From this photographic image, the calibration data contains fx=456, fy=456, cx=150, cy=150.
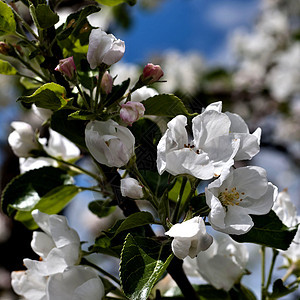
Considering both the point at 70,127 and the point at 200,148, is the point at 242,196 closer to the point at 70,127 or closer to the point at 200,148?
the point at 200,148

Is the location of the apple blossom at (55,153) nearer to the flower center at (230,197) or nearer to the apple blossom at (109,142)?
the apple blossom at (109,142)

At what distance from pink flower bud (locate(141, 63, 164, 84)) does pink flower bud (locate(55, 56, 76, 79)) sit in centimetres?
13

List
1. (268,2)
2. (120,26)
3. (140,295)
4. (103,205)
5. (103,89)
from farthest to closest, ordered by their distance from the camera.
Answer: (268,2) → (120,26) → (103,205) → (103,89) → (140,295)

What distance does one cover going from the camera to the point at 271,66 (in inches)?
200

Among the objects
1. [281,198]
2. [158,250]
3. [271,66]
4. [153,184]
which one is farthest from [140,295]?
[271,66]

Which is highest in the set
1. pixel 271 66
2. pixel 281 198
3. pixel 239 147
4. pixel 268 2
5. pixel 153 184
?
pixel 239 147

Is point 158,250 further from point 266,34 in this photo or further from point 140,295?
point 266,34

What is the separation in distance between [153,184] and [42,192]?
27 cm

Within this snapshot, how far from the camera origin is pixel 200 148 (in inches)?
29.2

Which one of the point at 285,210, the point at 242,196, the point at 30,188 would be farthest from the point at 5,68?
the point at 285,210

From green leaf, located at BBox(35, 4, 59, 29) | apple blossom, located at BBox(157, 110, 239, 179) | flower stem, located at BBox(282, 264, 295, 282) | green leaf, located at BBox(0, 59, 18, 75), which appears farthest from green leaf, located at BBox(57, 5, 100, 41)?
flower stem, located at BBox(282, 264, 295, 282)

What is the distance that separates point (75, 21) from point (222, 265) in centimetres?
56

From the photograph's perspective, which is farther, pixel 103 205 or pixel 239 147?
pixel 103 205

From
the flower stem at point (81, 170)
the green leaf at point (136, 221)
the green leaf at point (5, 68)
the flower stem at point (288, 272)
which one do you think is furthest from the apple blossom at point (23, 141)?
the flower stem at point (288, 272)
